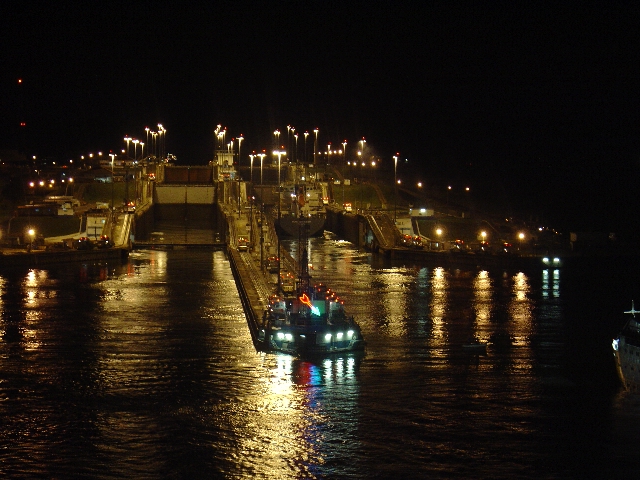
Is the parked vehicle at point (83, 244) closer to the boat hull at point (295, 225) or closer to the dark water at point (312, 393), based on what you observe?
the dark water at point (312, 393)

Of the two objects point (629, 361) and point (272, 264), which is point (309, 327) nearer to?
point (629, 361)

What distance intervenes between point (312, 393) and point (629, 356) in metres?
5.01

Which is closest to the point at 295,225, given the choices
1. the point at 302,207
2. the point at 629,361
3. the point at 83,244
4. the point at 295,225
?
the point at 295,225

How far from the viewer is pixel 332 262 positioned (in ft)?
105

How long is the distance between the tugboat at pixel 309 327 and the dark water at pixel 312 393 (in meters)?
0.36

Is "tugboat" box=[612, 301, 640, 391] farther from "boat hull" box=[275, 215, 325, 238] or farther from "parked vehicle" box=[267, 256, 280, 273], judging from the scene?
"boat hull" box=[275, 215, 325, 238]

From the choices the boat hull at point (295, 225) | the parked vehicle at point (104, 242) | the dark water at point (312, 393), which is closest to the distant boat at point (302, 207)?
the boat hull at point (295, 225)

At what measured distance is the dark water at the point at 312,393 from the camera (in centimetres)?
1189

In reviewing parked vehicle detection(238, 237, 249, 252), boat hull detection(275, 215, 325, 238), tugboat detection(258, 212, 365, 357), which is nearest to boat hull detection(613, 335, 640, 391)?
tugboat detection(258, 212, 365, 357)

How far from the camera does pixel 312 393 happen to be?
14.6m

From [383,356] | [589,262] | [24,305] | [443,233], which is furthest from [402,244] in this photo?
[383,356]

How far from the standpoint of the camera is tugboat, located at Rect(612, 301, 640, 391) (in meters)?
15.0

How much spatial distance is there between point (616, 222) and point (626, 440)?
104 ft

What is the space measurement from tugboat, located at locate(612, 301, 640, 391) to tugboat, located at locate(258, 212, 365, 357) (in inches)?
175
